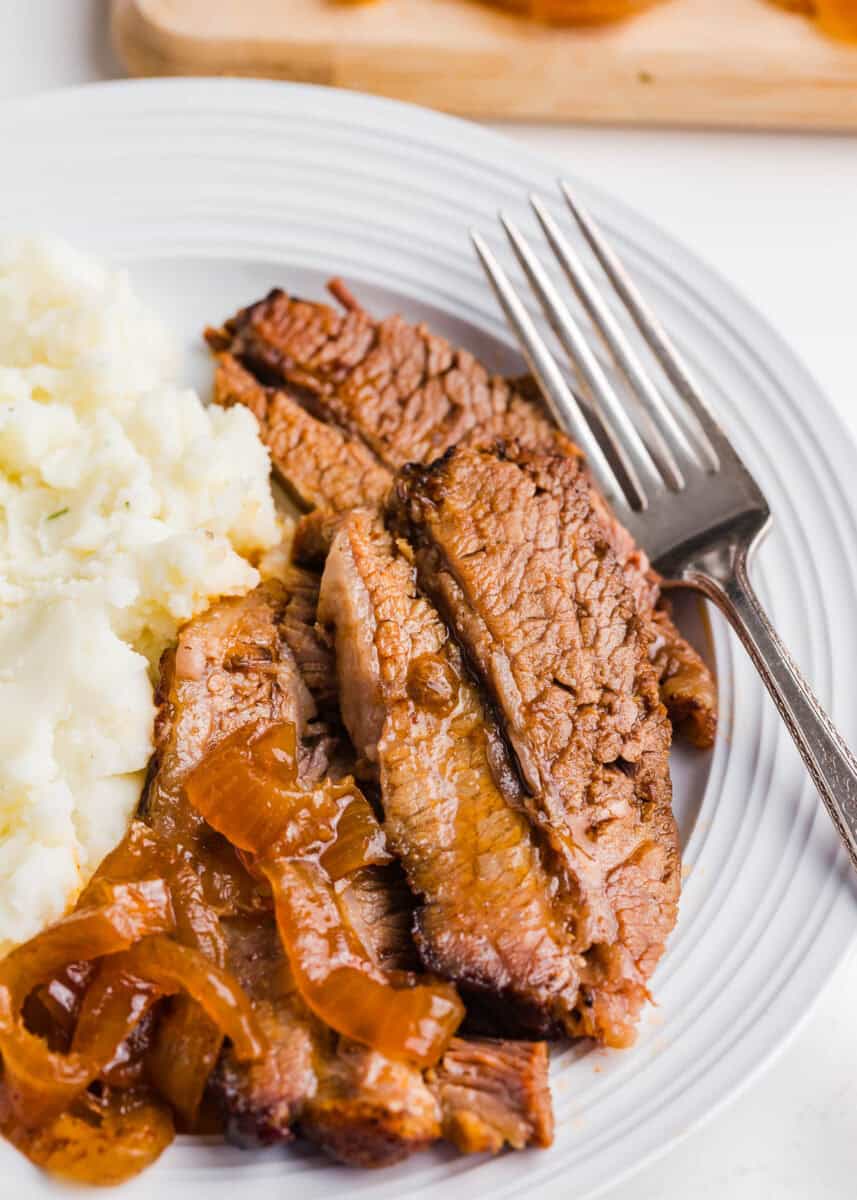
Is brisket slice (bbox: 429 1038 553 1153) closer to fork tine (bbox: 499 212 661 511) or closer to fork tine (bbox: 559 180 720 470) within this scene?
fork tine (bbox: 499 212 661 511)

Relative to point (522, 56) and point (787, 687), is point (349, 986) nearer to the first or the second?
point (787, 687)

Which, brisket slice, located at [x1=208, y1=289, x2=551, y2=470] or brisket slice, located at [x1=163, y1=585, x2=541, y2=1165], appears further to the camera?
brisket slice, located at [x1=208, y1=289, x2=551, y2=470]

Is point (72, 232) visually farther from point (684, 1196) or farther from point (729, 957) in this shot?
point (684, 1196)

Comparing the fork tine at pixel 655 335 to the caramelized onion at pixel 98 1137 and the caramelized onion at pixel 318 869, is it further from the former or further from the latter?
the caramelized onion at pixel 98 1137

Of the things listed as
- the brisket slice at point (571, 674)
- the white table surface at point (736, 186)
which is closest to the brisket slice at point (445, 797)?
the brisket slice at point (571, 674)

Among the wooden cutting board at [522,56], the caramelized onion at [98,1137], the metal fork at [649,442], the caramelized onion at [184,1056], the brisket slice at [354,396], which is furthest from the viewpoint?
the wooden cutting board at [522,56]

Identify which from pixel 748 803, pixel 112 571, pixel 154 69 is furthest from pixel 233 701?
pixel 154 69

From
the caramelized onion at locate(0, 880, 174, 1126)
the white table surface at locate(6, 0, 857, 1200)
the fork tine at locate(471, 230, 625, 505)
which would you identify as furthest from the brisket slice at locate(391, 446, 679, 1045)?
the white table surface at locate(6, 0, 857, 1200)
